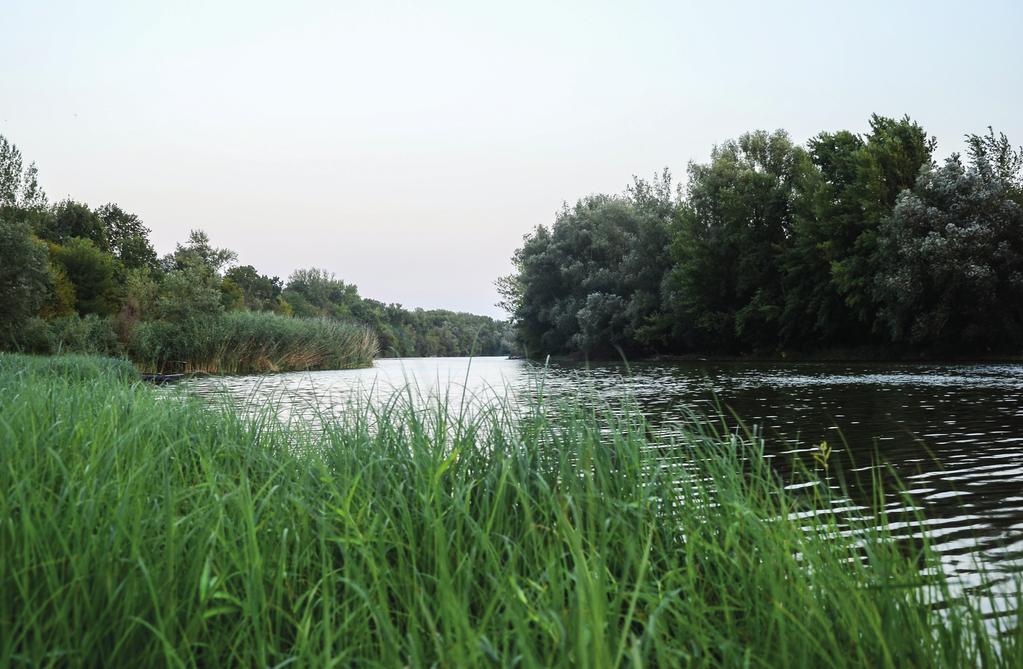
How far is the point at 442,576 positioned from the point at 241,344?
31055 millimetres

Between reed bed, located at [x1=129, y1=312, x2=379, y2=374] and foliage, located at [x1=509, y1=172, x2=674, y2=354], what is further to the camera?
foliage, located at [x1=509, y1=172, x2=674, y2=354]

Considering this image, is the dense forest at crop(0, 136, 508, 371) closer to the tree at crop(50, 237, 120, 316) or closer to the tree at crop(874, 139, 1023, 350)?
the tree at crop(50, 237, 120, 316)

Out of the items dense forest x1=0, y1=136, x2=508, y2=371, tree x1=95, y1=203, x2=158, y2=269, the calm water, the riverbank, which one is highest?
tree x1=95, y1=203, x2=158, y2=269

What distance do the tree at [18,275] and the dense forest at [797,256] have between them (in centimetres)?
2889

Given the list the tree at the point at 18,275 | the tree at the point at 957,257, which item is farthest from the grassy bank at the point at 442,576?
the tree at the point at 957,257

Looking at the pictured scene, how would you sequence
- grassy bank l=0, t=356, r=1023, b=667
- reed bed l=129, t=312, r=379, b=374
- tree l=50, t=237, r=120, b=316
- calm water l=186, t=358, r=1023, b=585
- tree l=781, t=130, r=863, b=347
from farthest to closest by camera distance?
tree l=50, t=237, r=120, b=316 → tree l=781, t=130, r=863, b=347 → reed bed l=129, t=312, r=379, b=374 → calm water l=186, t=358, r=1023, b=585 → grassy bank l=0, t=356, r=1023, b=667

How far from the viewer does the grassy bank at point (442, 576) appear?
88.6 inches

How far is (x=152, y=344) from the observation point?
1110 inches

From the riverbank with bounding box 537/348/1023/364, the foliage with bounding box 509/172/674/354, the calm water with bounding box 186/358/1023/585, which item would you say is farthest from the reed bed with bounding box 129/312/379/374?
the foliage with bounding box 509/172/674/354

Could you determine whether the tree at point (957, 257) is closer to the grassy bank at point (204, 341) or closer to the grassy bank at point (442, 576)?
the grassy bank at point (204, 341)

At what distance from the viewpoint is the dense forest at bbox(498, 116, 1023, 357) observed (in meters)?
31.2

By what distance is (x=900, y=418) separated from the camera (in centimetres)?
1282

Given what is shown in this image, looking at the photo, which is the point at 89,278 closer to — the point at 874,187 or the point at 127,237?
the point at 127,237

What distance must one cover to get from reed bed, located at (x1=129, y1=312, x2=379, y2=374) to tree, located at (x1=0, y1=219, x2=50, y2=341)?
3923mm
